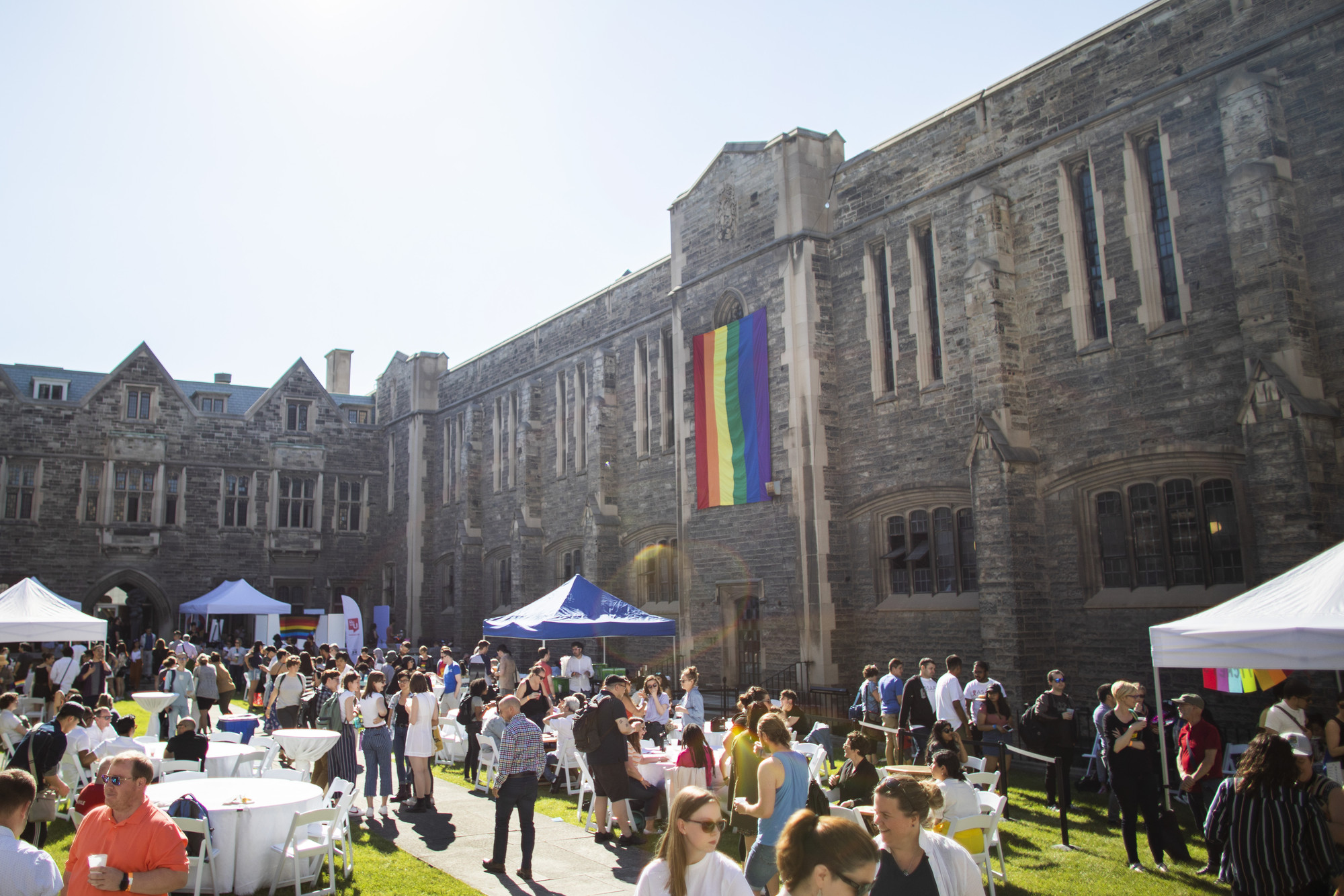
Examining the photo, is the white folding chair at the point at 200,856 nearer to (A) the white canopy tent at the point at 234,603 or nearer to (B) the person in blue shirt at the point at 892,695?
(B) the person in blue shirt at the point at 892,695

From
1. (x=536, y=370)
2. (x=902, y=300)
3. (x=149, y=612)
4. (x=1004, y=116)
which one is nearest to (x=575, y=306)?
(x=536, y=370)

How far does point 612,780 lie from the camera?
8.95 metres

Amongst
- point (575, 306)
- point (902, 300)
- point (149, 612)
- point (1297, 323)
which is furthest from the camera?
point (149, 612)

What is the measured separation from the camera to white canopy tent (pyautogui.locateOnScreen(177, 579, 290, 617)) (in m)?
24.1

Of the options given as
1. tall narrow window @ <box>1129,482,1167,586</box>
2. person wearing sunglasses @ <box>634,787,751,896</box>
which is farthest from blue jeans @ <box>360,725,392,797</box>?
tall narrow window @ <box>1129,482,1167,586</box>

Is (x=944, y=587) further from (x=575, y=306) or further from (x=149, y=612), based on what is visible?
(x=149, y=612)

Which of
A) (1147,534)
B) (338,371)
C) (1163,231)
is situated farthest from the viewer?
(338,371)

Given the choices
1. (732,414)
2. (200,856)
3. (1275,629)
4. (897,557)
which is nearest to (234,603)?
(732,414)

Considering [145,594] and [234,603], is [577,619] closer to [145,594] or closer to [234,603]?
[234,603]

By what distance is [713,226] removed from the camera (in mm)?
20625

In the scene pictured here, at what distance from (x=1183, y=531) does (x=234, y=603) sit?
2140 centimetres

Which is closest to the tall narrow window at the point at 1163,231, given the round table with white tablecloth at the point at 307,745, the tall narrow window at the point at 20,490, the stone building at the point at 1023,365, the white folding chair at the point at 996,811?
the stone building at the point at 1023,365

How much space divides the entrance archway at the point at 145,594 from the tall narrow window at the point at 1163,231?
29746 millimetres

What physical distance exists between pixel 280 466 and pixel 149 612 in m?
6.43
